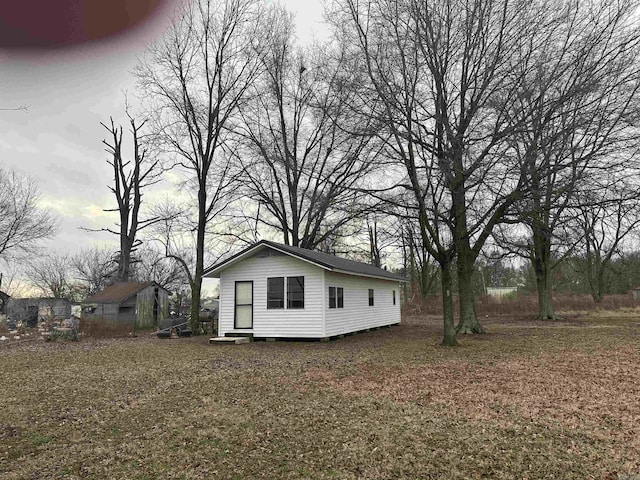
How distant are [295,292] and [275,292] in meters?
0.79

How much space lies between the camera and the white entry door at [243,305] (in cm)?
1540

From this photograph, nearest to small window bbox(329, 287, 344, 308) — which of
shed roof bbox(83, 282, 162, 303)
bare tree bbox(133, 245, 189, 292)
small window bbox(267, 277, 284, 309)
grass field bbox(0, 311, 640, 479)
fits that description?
small window bbox(267, 277, 284, 309)

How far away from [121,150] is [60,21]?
85.8ft

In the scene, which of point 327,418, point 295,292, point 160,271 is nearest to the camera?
point 327,418

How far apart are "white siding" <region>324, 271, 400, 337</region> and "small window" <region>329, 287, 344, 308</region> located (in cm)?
15

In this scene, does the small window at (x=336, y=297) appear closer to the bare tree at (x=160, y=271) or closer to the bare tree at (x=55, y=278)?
the bare tree at (x=160, y=271)

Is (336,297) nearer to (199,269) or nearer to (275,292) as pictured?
(275,292)

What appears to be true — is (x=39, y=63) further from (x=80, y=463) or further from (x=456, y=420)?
(x=456, y=420)

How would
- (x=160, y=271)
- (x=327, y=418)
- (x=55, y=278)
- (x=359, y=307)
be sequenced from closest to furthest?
(x=327, y=418), (x=359, y=307), (x=55, y=278), (x=160, y=271)

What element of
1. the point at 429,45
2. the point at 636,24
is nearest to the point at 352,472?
the point at 429,45

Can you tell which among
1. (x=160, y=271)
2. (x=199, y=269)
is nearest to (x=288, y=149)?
(x=199, y=269)

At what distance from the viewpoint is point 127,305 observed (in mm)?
21594

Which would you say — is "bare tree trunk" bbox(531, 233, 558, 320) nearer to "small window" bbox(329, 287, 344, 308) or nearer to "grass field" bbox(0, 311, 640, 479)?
"small window" bbox(329, 287, 344, 308)

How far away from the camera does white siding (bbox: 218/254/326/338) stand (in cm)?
1434
